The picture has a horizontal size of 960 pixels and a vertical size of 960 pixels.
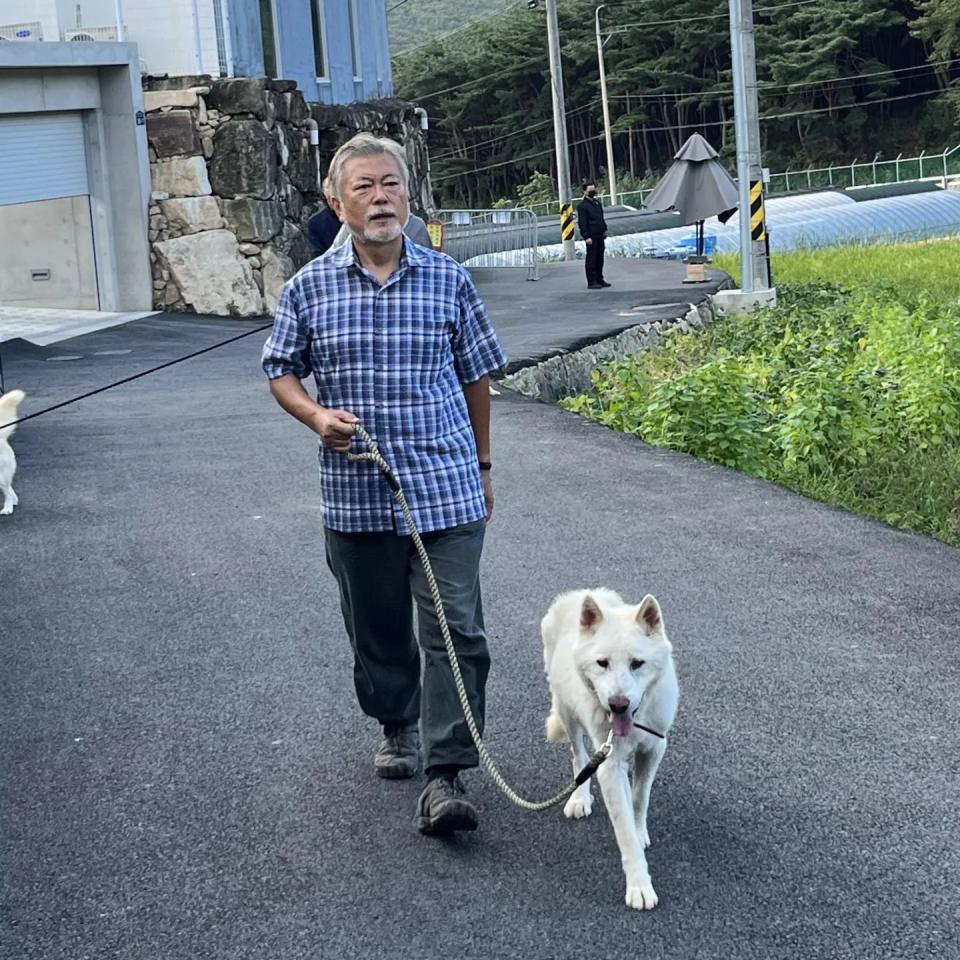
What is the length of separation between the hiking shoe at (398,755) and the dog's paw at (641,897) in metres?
1.16

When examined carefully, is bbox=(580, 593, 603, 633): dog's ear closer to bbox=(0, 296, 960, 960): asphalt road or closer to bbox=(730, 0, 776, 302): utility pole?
bbox=(0, 296, 960, 960): asphalt road

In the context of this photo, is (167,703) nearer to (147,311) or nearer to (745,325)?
(745,325)

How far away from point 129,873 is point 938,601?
13.7 feet

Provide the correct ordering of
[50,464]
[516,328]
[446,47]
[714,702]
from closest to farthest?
[714,702] → [50,464] → [516,328] → [446,47]

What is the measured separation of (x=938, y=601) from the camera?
285 inches

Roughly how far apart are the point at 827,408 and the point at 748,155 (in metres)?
11.5

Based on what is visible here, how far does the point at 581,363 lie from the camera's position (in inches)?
686

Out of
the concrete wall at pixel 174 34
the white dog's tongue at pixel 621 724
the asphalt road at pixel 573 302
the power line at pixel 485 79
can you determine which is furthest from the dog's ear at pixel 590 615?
the power line at pixel 485 79

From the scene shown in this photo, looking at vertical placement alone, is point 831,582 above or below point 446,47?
below

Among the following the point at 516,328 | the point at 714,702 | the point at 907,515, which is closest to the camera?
the point at 714,702

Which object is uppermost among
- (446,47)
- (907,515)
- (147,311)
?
(446,47)

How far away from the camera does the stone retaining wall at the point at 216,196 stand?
23234mm

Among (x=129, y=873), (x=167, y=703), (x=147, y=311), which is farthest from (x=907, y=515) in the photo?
(x=147, y=311)

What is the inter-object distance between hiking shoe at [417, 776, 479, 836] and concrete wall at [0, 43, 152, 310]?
752 inches
